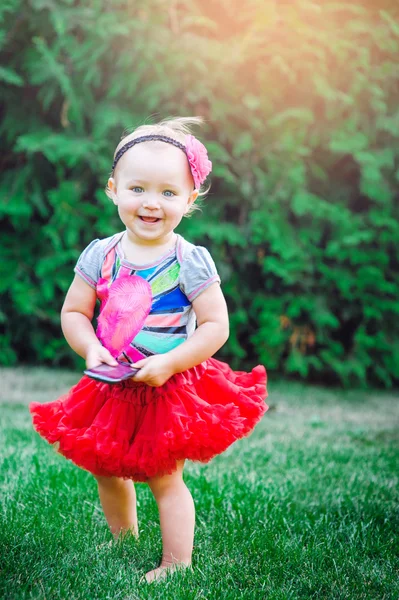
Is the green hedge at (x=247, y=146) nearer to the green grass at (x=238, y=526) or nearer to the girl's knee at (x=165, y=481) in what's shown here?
the green grass at (x=238, y=526)

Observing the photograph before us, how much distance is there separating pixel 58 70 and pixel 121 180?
12.0 feet

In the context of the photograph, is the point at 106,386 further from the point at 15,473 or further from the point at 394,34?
the point at 394,34

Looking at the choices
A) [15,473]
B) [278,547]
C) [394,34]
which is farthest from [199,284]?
[394,34]

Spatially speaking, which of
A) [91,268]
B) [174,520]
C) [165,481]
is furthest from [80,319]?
[174,520]

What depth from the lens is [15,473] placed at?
9.78ft

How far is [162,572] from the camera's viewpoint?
1996mm

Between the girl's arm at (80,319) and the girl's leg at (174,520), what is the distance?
0.44m

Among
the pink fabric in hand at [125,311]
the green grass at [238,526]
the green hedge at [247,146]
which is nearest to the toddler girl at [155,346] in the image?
the pink fabric in hand at [125,311]

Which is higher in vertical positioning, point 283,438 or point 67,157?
point 67,157

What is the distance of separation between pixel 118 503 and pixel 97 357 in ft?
1.85

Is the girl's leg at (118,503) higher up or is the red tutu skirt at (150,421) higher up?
the red tutu skirt at (150,421)

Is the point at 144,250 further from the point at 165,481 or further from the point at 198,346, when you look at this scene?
the point at 165,481

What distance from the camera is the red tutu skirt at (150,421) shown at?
1.97 metres

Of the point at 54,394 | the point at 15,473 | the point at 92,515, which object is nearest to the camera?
the point at 92,515
